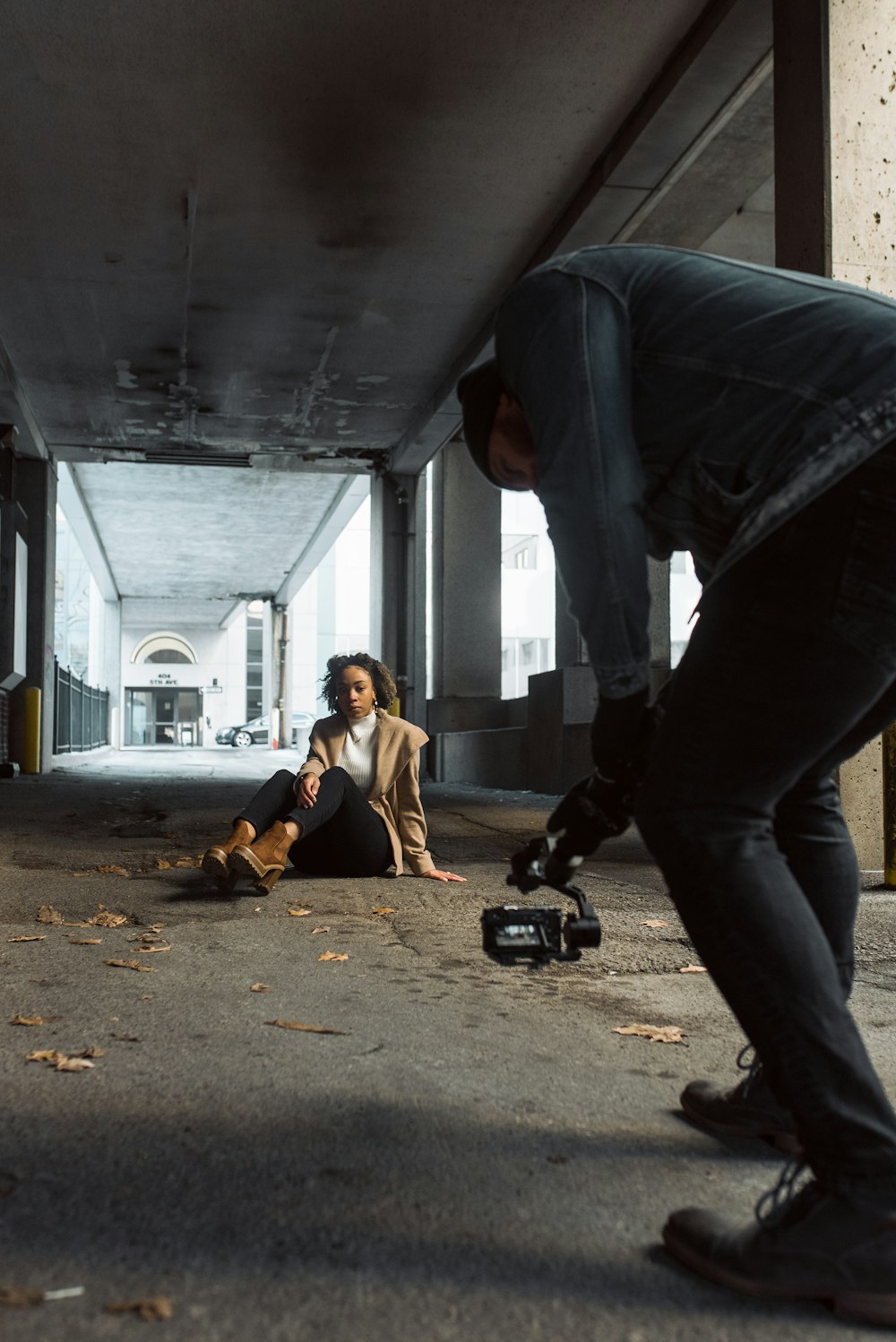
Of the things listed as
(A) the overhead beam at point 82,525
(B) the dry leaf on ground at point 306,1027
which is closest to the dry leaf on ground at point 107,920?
(B) the dry leaf on ground at point 306,1027

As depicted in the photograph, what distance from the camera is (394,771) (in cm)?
595

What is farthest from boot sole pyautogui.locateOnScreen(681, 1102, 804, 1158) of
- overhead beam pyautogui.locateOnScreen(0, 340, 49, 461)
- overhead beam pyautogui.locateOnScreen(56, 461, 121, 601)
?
overhead beam pyautogui.locateOnScreen(56, 461, 121, 601)

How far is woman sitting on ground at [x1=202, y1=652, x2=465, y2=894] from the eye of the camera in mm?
5695

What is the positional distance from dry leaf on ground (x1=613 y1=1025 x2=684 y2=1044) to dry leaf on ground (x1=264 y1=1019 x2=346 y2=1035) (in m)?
0.75

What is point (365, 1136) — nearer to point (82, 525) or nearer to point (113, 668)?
point (82, 525)

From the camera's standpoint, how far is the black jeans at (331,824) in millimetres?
5492

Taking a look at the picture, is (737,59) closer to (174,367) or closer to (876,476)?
(876,476)

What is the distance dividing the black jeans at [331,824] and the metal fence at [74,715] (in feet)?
48.2

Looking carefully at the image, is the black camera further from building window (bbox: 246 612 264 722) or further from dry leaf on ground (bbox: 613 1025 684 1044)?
building window (bbox: 246 612 264 722)

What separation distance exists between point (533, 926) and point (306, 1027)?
1211 mm

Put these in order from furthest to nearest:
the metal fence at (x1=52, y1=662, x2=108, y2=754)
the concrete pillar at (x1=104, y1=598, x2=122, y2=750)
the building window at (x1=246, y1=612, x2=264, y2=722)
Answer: the building window at (x1=246, y1=612, x2=264, y2=722) → the concrete pillar at (x1=104, y1=598, x2=122, y2=750) → the metal fence at (x1=52, y1=662, x2=108, y2=754)

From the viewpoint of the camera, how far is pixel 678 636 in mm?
43312

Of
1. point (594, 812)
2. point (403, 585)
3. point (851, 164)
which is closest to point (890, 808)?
point (851, 164)

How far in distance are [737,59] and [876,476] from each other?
268 inches
